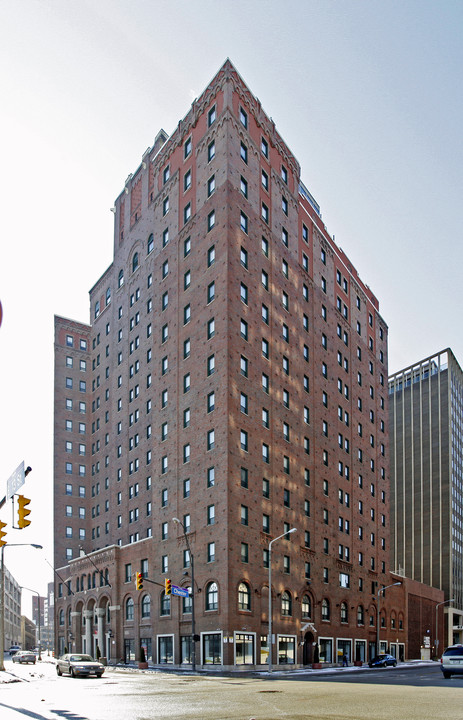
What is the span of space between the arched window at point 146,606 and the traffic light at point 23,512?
170ft

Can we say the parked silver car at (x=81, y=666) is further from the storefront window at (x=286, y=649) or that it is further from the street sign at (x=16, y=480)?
the street sign at (x=16, y=480)

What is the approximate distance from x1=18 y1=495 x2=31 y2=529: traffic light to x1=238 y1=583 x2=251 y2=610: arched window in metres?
39.5

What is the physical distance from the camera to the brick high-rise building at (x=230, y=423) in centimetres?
6094

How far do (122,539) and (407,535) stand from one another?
84020mm

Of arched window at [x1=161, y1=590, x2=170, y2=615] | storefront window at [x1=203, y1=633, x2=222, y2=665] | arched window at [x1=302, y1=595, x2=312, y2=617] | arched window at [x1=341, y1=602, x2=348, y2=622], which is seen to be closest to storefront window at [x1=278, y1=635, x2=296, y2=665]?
arched window at [x1=302, y1=595, x2=312, y2=617]

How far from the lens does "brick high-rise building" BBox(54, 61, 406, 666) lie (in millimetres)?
60938

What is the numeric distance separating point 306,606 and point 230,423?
900 inches

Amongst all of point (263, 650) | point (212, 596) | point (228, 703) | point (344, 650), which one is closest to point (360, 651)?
point (344, 650)

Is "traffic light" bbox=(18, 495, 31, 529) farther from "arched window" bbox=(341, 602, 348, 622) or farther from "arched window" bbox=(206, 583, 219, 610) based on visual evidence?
"arched window" bbox=(341, 602, 348, 622)

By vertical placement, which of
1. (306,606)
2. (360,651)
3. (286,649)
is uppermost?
(306,606)

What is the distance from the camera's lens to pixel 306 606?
228 feet

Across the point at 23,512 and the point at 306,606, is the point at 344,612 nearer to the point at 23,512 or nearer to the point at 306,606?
the point at 306,606

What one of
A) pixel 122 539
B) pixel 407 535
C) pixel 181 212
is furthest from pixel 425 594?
pixel 181 212

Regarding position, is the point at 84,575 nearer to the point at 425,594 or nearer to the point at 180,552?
the point at 180,552
